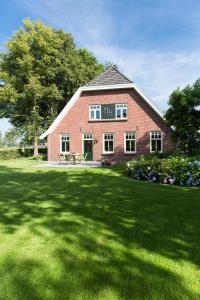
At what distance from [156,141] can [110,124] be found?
4.78 meters

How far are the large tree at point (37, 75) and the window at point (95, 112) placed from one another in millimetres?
10854

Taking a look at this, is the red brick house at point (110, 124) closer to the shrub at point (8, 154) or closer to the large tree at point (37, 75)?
the shrub at point (8, 154)

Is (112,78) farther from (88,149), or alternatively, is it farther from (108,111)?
(88,149)

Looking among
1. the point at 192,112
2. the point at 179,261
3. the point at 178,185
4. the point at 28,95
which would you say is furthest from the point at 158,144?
the point at 179,261

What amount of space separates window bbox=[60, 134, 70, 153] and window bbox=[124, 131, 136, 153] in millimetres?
5987

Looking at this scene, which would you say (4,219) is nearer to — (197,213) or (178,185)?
(197,213)

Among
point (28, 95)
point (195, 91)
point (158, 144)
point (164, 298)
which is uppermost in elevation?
point (28, 95)

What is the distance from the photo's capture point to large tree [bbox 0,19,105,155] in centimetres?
3672

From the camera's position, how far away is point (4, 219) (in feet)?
21.7

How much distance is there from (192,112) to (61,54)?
24966mm

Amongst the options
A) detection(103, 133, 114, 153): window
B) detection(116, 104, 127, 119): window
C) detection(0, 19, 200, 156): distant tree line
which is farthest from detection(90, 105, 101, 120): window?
detection(0, 19, 200, 156): distant tree line

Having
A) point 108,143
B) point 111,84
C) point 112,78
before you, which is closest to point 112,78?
point 112,78

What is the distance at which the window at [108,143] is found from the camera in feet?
90.6

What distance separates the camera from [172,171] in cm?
1202
